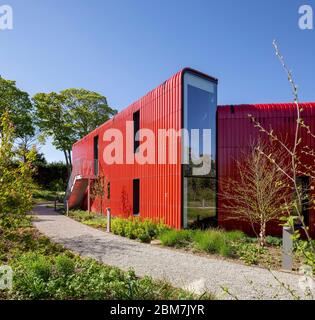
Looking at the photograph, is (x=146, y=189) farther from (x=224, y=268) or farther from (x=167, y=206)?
(x=224, y=268)

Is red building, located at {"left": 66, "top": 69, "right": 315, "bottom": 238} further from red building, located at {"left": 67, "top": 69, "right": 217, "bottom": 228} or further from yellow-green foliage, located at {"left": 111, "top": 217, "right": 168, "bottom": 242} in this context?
yellow-green foliage, located at {"left": 111, "top": 217, "right": 168, "bottom": 242}

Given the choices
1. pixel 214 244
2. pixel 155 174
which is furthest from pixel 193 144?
pixel 214 244

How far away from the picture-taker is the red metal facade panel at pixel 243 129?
12227 millimetres

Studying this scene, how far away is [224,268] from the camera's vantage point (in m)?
7.38

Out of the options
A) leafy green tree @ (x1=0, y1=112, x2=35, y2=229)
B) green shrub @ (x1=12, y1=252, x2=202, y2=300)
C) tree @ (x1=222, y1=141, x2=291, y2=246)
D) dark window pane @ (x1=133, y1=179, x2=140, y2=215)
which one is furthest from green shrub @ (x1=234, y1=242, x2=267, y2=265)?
dark window pane @ (x1=133, y1=179, x2=140, y2=215)

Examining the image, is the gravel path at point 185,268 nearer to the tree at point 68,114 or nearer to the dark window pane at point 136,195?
the dark window pane at point 136,195

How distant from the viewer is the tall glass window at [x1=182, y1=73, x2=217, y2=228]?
12.1m

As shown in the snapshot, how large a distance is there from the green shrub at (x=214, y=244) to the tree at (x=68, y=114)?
3086 centimetres

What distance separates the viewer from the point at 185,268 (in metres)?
7.42

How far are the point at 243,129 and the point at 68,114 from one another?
29.8 meters

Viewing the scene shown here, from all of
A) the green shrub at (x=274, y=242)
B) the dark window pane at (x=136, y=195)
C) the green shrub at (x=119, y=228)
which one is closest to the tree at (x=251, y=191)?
the green shrub at (x=274, y=242)

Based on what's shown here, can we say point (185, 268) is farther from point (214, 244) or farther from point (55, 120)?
point (55, 120)

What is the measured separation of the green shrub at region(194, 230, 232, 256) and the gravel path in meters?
0.49
